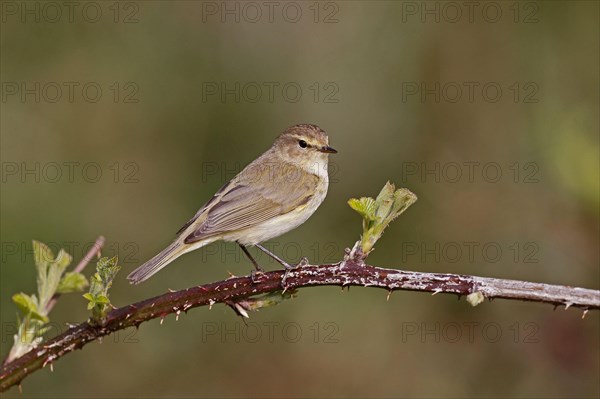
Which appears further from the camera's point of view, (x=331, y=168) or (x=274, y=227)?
(x=331, y=168)

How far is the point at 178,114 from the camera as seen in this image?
821 cm

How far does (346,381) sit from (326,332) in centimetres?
47

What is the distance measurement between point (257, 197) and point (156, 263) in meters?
1.33

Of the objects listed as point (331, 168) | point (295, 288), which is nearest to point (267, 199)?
point (331, 168)

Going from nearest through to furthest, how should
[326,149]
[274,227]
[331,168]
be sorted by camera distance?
[274,227] → [326,149] → [331,168]

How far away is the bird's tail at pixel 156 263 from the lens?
15.5 ft

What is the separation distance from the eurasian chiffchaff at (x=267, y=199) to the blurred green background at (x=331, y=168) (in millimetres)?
936

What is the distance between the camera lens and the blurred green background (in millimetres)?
6590

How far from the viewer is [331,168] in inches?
320

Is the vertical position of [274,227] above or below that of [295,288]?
above

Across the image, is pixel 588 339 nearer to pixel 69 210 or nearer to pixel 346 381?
pixel 346 381

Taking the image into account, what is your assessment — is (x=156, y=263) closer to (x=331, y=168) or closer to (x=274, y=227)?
(x=274, y=227)

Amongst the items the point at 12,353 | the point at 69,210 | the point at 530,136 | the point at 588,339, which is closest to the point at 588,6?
the point at 530,136

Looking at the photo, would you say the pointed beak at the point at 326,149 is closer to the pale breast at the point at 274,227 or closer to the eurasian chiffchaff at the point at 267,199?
the eurasian chiffchaff at the point at 267,199
